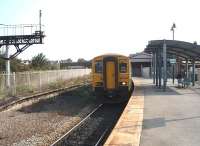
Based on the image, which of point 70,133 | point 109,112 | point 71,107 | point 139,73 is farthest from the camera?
point 139,73

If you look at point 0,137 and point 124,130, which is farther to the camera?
point 0,137

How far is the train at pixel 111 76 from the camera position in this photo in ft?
80.0

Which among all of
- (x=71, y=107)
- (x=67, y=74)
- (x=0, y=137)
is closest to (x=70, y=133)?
(x=0, y=137)

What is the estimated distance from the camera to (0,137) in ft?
45.1

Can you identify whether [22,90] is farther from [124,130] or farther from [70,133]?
[124,130]

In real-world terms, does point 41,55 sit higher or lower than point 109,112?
higher

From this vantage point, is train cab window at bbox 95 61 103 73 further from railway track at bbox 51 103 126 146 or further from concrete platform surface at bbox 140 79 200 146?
concrete platform surface at bbox 140 79 200 146

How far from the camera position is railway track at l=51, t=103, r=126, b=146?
13.6 metres

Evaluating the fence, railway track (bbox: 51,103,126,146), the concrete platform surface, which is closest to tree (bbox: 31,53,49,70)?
the fence

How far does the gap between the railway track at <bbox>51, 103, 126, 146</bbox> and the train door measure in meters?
1.94

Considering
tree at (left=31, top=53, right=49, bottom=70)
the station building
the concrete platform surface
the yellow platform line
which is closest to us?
the yellow platform line

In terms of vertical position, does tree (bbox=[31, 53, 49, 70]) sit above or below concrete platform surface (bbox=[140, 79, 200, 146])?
above

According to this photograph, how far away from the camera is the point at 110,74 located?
24.4 m

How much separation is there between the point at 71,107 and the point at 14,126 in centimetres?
879
